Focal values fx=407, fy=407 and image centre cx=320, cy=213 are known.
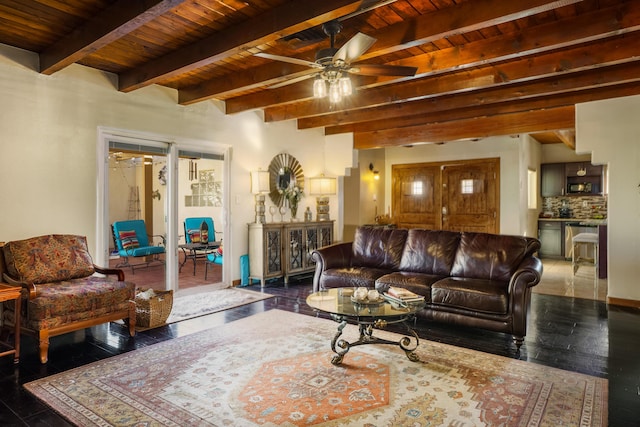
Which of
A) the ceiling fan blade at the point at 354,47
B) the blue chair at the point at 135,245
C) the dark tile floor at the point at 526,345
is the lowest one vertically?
the dark tile floor at the point at 526,345

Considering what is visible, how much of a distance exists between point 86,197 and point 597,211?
997cm

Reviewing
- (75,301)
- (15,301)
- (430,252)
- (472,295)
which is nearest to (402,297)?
(472,295)

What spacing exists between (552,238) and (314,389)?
27.5 feet

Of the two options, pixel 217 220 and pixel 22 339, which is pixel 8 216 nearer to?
pixel 22 339

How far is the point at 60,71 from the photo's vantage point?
4.13m

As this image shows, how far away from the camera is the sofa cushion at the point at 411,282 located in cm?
388

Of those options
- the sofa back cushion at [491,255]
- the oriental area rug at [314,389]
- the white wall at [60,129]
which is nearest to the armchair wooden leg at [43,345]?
the oriental area rug at [314,389]

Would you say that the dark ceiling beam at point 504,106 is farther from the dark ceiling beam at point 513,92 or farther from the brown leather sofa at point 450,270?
the brown leather sofa at point 450,270

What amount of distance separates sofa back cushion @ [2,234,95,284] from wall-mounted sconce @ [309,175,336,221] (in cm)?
386

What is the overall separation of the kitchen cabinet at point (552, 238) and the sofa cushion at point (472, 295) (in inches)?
246

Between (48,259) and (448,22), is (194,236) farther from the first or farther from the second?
(448,22)

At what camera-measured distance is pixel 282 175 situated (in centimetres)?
675

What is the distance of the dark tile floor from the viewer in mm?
2443

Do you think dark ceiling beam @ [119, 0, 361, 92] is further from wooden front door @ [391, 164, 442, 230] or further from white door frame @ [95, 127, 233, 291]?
wooden front door @ [391, 164, 442, 230]
